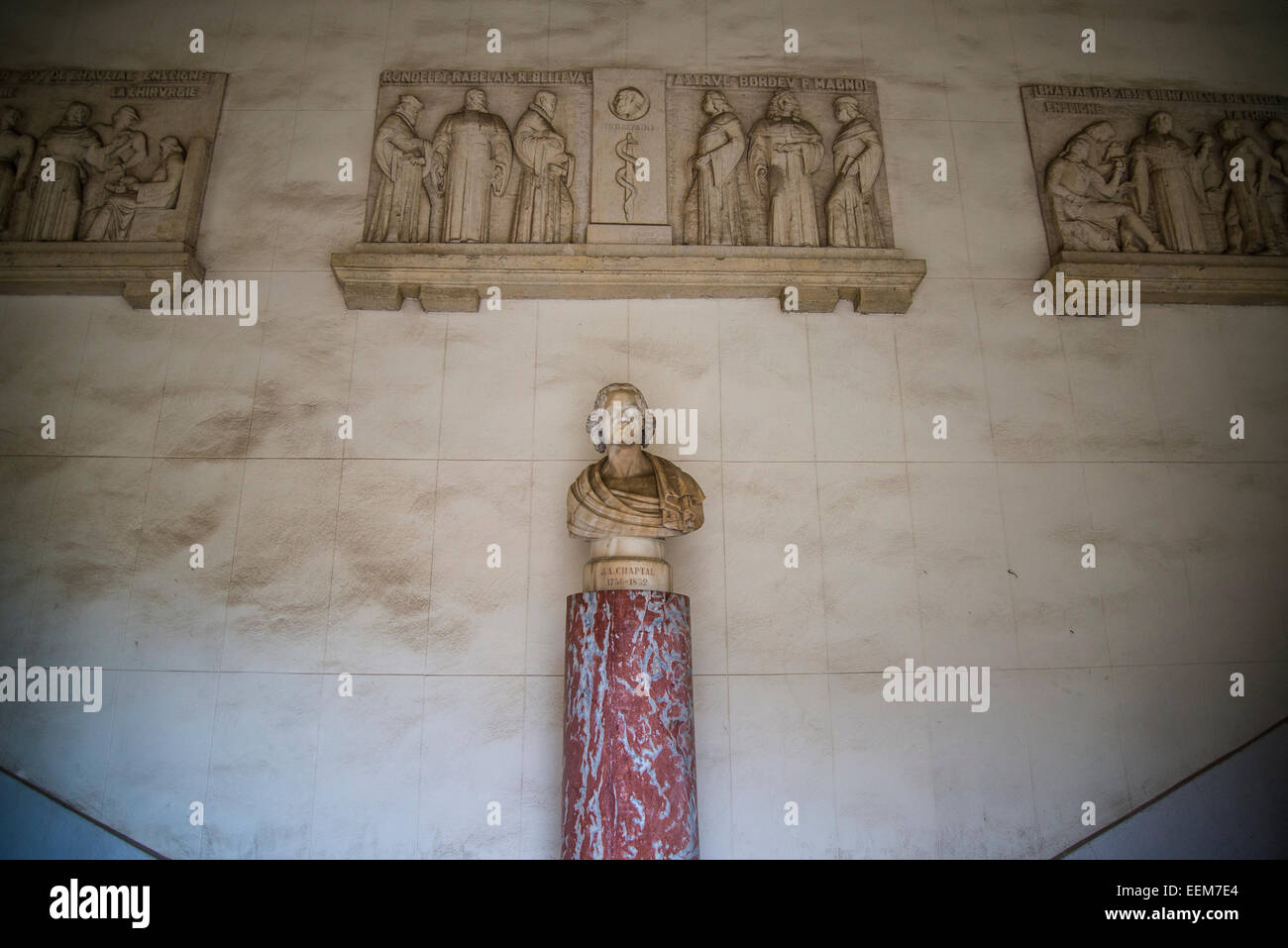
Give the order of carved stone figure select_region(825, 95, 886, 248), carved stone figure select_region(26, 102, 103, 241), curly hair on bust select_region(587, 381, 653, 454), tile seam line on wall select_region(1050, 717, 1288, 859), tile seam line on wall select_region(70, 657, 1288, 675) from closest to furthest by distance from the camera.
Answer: curly hair on bust select_region(587, 381, 653, 454) → tile seam line on wall select_region(1050, 717, 1288, 859) → tile seam line on wall select_region(70, 657, 1288, 675) → carved stone figure select_region(26, 102, 103, 241) → carved stone figure select_region(825, 95, 886, 248)

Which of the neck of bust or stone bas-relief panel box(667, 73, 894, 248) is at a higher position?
stone bas-relief panel box(667, 73, 894, 248)

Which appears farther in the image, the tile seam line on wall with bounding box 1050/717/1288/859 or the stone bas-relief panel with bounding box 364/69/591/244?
the stone bas-relief panel with bounding box 364/69/591/244

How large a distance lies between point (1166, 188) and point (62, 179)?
7.62m

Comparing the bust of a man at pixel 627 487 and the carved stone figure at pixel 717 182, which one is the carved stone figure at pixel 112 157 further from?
the bust of a man at pixel 627 487

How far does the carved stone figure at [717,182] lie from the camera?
5.36m

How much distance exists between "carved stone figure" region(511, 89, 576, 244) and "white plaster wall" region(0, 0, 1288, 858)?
21.2 inches

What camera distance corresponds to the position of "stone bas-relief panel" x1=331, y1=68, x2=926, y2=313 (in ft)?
16.9

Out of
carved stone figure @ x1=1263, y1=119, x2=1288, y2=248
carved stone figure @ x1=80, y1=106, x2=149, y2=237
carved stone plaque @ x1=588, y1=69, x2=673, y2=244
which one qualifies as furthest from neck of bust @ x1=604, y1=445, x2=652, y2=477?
carved stone figure @ x1=1263, y1=119, x2=1288, y2=248

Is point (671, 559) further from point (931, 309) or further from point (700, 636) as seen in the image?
point (931, 309)

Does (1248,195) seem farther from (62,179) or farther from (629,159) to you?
(62,179)

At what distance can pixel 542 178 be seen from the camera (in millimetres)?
5465

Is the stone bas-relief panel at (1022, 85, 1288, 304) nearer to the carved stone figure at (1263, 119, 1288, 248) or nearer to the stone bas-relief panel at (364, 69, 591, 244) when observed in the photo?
the carved stone figure at (1263, 119, 1288, 248)

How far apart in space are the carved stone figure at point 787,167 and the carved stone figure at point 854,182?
0.14 m

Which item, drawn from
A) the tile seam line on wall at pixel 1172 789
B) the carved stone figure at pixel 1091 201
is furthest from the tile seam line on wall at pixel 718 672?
the carved stone figure at pixel 1091 201
